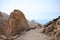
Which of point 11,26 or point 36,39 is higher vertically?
point 11,26

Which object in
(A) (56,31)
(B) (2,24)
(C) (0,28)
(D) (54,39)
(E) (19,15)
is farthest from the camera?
(B) (2,24)

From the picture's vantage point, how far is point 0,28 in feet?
152

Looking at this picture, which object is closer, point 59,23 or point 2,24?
point 59,23

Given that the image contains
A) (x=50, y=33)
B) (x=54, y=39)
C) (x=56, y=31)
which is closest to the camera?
(x=54, y=39)

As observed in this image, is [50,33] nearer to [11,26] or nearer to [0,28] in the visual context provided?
[11,26]

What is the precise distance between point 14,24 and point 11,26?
25.7 inches

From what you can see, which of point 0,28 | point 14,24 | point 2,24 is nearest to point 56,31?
point 14,24

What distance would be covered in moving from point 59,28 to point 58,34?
100 cm

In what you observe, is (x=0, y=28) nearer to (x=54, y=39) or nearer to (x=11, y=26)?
(x=11, y=26)

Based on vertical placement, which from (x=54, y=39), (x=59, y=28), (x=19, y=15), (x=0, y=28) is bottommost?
(x=54, y=39)

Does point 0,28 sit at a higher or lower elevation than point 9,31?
higher

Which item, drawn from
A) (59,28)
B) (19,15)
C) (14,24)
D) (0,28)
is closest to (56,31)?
(59,28)

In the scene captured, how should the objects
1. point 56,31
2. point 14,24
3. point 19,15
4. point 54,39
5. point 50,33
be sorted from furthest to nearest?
1. point 19,15
2. point 14,24
3. point 50,33
4. point 56,31
5. point 54,39

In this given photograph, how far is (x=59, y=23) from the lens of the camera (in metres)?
19.8
